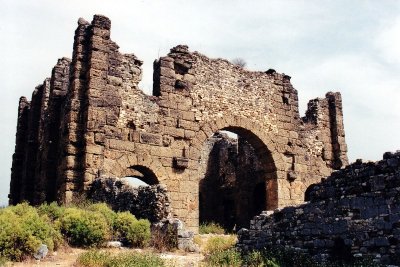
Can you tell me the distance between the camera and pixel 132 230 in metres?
10.5

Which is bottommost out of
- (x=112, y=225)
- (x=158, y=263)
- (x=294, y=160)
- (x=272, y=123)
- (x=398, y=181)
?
(x=158, y=263)

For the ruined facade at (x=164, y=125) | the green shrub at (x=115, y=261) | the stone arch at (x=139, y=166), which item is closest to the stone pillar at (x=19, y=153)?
the ruined facade at (x=164, y=125)

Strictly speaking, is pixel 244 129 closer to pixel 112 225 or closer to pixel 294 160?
pixel 294 160

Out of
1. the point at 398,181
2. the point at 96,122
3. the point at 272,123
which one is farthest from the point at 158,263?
the point at 272,123

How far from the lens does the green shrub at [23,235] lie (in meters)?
8.21

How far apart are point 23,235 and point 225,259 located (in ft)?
13.1

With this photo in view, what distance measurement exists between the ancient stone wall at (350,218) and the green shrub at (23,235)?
4.62 metres

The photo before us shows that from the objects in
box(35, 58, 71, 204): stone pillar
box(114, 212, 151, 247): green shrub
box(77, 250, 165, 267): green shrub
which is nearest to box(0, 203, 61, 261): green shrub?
box(77, 250, 165, 267): green shrub

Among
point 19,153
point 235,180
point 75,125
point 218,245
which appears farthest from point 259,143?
point 19,153

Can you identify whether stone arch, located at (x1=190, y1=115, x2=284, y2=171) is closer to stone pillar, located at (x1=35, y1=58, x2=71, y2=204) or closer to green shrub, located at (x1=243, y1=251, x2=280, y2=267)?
stone pillar, located at (x1=35, y1=58, x2=71, y2=204)

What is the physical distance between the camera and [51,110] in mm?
15594

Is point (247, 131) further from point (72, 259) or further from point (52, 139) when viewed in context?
point (72, 259)

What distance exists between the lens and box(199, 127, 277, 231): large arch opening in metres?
17.1

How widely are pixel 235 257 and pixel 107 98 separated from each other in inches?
264
